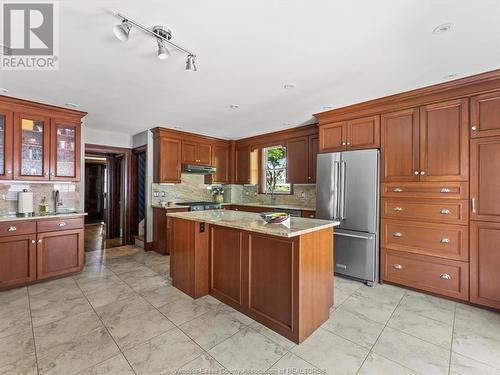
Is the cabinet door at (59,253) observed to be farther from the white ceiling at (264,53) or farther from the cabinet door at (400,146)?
the cabinet door at (400,146)

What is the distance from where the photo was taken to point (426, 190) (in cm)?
288

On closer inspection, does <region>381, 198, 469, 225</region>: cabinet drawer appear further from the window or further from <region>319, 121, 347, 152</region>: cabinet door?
the window

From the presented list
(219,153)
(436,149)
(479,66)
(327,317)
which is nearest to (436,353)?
(327,317)

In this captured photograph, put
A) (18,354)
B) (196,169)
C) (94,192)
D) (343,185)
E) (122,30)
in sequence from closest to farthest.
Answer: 1. (122,30)
2. (18,354)
3. (343,185)
4. (196,169)
5. (94,192)

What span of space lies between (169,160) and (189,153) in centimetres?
51

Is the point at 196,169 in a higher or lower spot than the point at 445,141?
lower

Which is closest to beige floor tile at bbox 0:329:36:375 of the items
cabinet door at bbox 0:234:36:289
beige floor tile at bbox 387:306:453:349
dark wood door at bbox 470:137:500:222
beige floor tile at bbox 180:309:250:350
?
beige floor tile at bbox 180:309:250:350

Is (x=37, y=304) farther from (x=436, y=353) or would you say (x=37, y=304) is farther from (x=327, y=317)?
(x=436, y=353)

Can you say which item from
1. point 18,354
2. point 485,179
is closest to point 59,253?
point 18,354

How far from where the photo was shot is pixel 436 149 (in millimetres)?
2811

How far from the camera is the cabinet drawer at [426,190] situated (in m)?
2.69

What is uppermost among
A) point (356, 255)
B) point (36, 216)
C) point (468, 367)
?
point (36, 216)

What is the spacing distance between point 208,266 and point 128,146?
3.76 meters

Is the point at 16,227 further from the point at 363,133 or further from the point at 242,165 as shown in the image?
the point at 363,133
